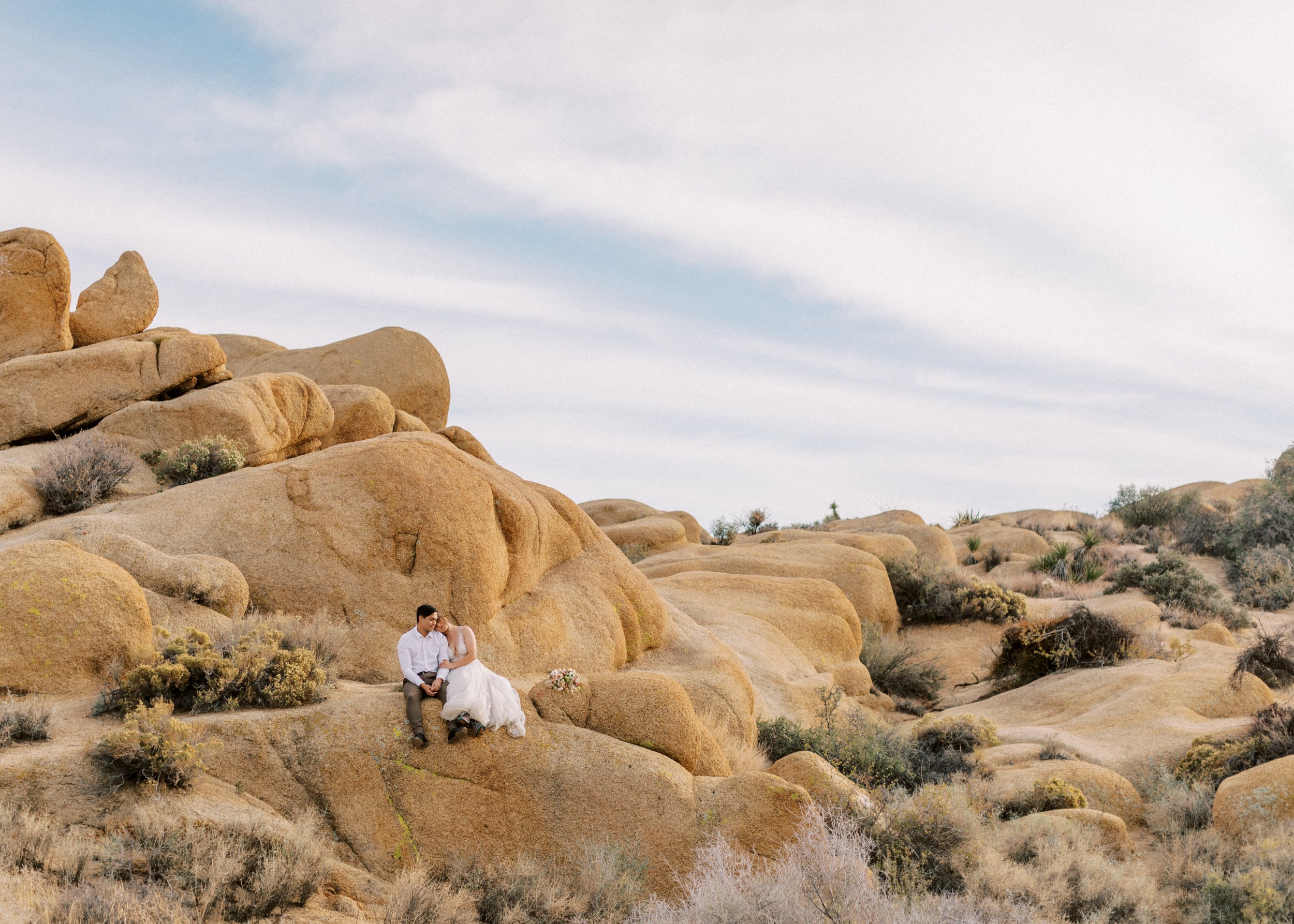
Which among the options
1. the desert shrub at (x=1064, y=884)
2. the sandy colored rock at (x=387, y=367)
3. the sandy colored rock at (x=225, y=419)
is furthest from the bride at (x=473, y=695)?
the sandy colored rock at (x=387, y=367)

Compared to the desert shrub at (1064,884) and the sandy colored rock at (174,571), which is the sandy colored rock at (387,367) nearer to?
the sandy colored rock at (174,571)

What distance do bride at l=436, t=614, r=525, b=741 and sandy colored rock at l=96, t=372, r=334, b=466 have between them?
1103 cm

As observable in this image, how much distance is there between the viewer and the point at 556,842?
9.22 metres

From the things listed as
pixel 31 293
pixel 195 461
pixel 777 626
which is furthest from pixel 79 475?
pixel 777 626

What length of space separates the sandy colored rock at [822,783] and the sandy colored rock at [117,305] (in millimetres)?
20319

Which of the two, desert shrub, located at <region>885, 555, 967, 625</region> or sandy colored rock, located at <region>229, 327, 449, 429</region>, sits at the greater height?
sandy colored rock, located at <region>229, 327, 449, 429</region>

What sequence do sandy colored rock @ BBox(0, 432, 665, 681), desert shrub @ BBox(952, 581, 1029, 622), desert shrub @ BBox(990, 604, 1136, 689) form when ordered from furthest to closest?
desert shrub @ BBox(952, 581, 1029, 622), desert shrub @ BBox(990, 604, 1136, 689), sandy colored rock @ BBox(0, 432, 665, 681)

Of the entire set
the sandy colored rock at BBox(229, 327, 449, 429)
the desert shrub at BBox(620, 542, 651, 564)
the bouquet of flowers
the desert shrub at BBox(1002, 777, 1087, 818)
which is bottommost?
the desert shrub at BBox(620, 542, 651, 564)

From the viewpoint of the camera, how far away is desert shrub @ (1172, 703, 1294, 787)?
13.5 meters

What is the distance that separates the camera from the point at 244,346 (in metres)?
32.3

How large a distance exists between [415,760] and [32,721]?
3.49 m

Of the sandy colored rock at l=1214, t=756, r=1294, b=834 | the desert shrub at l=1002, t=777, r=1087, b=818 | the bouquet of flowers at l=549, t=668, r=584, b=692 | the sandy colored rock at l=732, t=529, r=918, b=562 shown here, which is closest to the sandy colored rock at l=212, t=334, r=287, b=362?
the sandy colored rock at l=732, t=529, r=918, b=562

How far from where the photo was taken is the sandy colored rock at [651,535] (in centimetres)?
3103

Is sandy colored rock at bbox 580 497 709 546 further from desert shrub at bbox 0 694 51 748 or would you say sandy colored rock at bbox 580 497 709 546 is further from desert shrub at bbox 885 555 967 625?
desert shrub at bbox 0 694 51 748
